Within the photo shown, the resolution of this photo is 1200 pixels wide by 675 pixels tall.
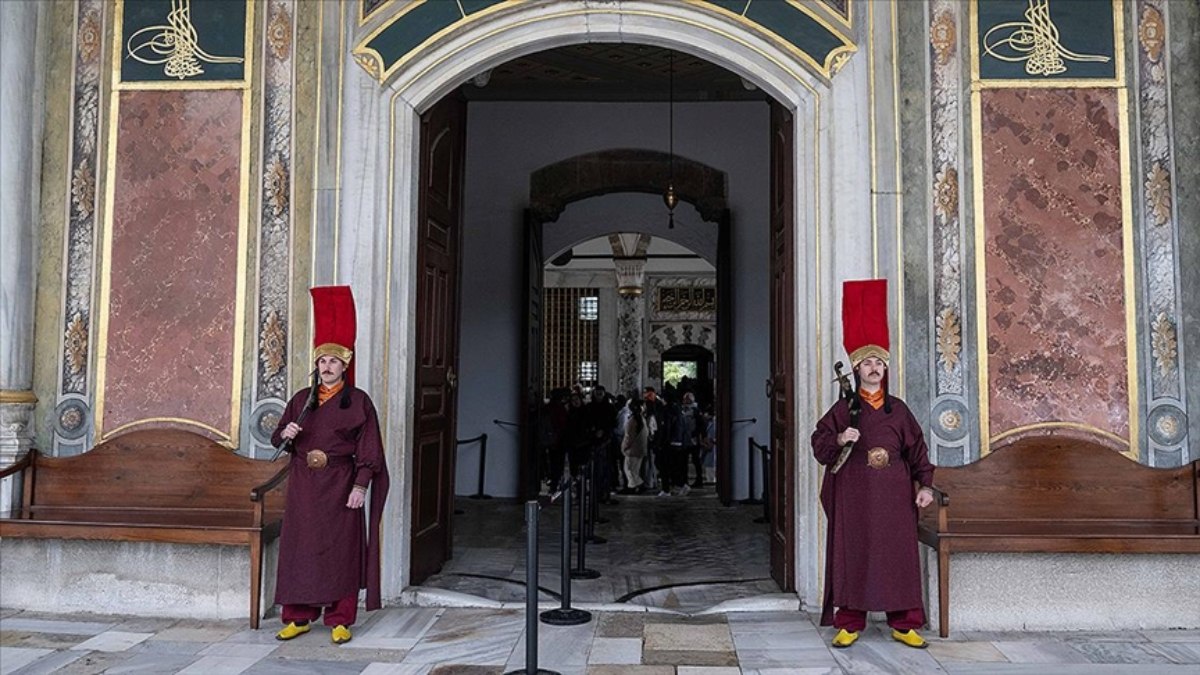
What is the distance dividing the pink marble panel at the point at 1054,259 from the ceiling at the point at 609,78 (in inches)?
146

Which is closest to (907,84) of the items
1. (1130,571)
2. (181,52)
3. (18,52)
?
(1130,571)

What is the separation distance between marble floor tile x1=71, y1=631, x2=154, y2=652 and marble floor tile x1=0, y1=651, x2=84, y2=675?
9cm

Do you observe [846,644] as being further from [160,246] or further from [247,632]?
[160,246]

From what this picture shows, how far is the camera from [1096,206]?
509 cm

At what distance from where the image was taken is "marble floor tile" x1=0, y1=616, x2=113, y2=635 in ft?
14.9

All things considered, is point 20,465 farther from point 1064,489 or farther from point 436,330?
point 1064,489

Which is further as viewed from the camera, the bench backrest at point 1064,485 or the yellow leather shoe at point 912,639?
the bench backrest at point 1064,485

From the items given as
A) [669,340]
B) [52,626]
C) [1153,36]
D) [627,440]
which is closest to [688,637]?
[52,626]

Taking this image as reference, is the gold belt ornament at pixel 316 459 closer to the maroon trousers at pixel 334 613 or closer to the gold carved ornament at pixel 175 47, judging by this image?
the maroon trousers at pixel 334 613

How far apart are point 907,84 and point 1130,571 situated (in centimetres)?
258

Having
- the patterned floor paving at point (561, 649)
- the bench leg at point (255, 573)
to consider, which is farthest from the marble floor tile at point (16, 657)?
the bench leg at point (255, 573)

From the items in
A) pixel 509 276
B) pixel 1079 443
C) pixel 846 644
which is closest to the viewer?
pixel 846 644

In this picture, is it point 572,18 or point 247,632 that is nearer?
point 247,632

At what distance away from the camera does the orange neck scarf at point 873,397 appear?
4.35m
